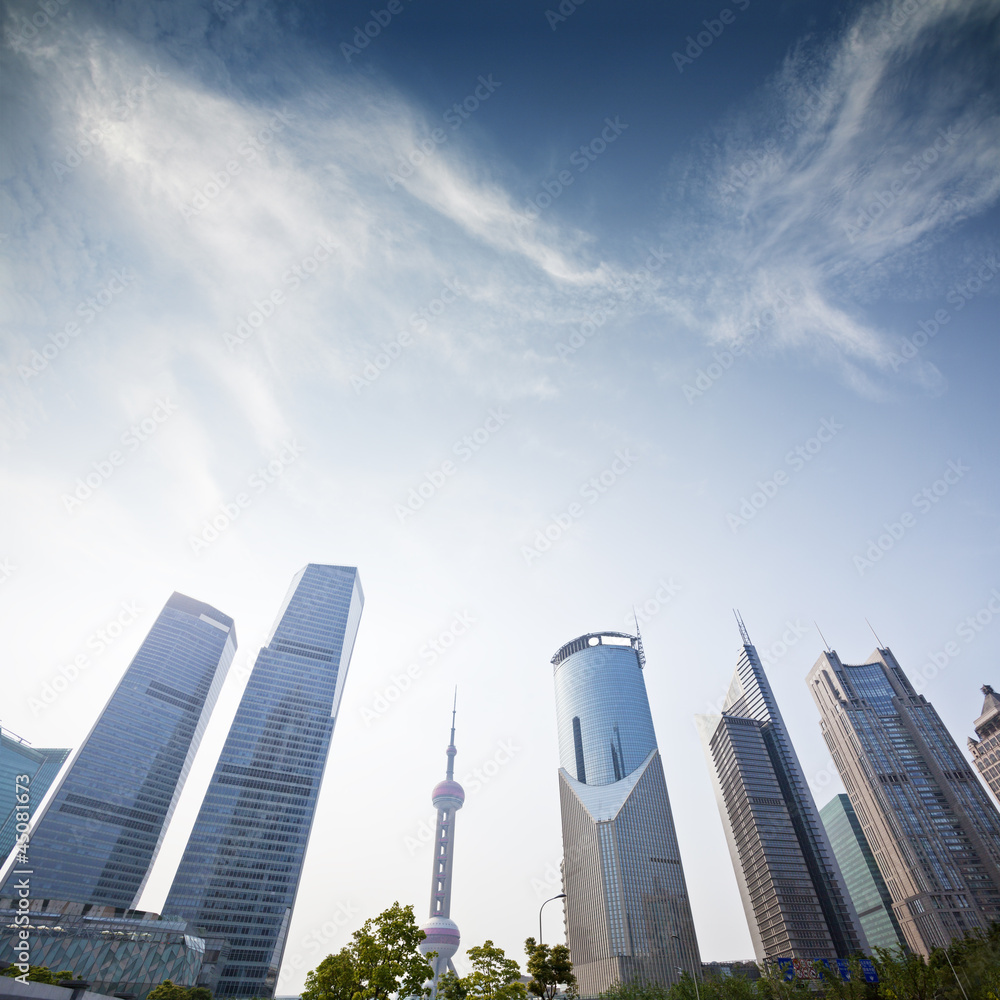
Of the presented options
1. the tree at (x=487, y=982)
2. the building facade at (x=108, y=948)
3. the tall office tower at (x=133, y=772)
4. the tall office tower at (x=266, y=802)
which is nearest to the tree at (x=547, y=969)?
the tree at (x=487, y=982)

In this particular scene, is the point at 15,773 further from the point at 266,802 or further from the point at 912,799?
the point at 912,799

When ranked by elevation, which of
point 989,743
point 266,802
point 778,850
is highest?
point 989,743

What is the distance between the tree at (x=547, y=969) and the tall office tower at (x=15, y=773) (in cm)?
17439

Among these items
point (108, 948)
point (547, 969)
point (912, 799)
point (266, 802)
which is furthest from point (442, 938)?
point (547, 969)

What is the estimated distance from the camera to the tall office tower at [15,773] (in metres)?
162

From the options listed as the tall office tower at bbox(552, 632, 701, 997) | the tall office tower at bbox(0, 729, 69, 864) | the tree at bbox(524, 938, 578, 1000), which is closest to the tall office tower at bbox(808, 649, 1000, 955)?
the tall office tower at bbox(552, 632, 701, 997)

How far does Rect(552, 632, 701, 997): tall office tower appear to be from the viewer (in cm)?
15250

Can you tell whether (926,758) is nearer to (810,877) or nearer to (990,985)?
(810,877)

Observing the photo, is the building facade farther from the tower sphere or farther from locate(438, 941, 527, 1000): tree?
the tower sphere

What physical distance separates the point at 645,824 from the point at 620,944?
3287 cm

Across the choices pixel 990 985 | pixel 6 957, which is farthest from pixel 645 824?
pixel 6 957

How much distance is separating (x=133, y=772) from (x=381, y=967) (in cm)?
17222

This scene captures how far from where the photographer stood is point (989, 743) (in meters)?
172

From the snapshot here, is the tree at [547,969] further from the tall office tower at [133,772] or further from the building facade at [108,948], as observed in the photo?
the tall office tower at [133,772]
